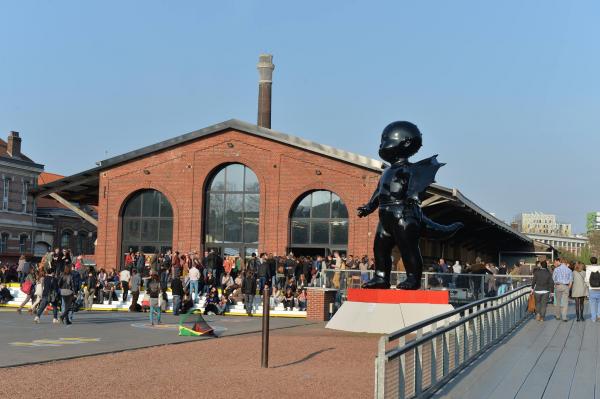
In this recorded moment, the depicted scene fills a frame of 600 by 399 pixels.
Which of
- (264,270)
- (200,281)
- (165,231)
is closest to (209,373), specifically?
(264,270)

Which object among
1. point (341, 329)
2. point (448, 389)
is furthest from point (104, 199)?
point (448, 389)

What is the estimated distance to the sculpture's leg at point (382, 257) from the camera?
2066 centimetres

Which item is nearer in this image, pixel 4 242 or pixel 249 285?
pixel 249 285

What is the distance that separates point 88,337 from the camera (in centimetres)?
1914

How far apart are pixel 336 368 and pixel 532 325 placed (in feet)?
32.3

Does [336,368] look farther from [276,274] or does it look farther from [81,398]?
[276,274]

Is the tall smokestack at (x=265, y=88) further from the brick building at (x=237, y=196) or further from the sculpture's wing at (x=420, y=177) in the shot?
the sculpture's wing at (x=420, y=177)

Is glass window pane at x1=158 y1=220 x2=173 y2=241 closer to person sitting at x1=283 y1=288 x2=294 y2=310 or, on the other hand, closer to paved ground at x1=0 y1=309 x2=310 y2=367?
person sitting at x1=283 y1=288 x2=294 y2=310

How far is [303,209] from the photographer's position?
39.2m

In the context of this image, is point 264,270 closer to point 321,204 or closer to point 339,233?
point 339,233

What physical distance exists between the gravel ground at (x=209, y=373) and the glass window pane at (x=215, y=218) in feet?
74.5

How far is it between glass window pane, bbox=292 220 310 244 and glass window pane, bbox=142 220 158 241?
6.69 metres

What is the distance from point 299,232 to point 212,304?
1071cm

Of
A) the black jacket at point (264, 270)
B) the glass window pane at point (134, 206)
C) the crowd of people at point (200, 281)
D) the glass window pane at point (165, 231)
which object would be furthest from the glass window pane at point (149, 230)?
the black jacket at point (264, 270)
